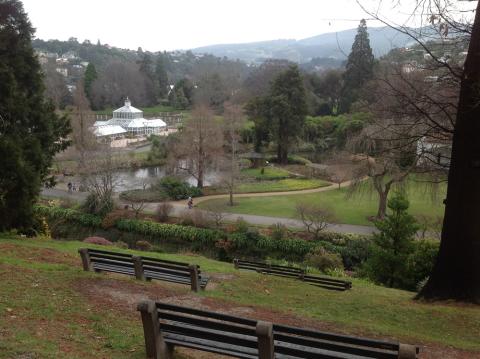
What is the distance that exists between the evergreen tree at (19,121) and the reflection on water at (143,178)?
14531 millimetres

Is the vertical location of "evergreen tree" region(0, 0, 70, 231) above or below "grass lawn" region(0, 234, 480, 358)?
above

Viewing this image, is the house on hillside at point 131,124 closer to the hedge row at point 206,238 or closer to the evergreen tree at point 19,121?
the hedge row at point 206,238

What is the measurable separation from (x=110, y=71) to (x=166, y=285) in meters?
85.9

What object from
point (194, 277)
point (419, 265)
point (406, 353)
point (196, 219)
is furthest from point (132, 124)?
point (406, 353)

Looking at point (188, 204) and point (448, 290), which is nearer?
point (448, 290)

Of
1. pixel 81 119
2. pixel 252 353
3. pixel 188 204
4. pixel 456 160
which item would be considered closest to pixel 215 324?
pixel 252 353

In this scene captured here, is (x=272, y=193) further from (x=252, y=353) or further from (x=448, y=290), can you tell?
(x=252, y=353)

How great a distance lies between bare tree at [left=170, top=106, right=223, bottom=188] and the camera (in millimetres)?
36250

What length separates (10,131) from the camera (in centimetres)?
1509

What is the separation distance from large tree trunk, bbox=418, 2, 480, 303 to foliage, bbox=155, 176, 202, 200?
26134mm

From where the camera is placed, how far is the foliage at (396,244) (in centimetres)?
1527

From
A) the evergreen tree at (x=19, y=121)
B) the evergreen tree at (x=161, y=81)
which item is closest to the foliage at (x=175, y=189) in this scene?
the evergreen tree at (x=19, y=121)

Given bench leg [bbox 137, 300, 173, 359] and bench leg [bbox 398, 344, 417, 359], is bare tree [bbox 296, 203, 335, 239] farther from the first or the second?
bench leg [bbox 398, 344, 417, 359]

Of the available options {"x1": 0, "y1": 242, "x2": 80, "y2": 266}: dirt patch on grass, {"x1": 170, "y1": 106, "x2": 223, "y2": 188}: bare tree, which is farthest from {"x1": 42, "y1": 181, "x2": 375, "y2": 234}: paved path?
{"x1": 0, "y1": 242, "x2": 80, "y2": 266}: dirt patch on grass
